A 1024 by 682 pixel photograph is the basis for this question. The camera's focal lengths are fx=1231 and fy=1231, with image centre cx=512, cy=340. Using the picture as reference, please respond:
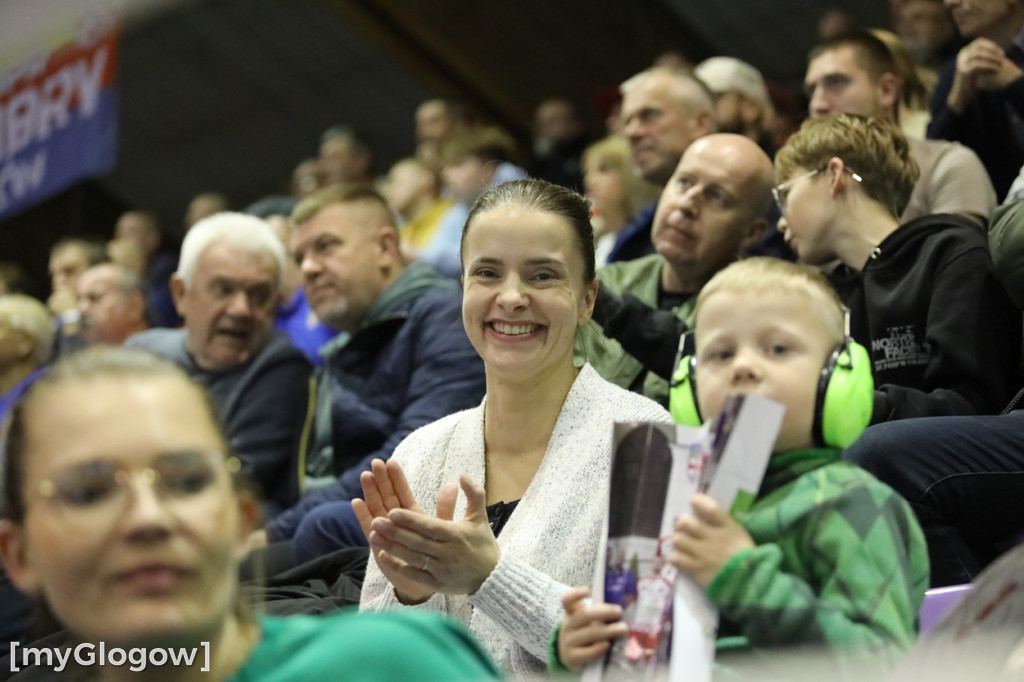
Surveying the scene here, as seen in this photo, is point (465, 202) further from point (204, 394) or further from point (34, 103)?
point (204, 394)

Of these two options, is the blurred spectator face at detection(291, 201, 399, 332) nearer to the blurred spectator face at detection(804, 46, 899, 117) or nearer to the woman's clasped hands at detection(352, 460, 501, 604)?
the blurred spectator face at detection(804, 46, 899, 117)

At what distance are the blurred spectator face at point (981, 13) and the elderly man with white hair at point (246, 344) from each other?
2.00m

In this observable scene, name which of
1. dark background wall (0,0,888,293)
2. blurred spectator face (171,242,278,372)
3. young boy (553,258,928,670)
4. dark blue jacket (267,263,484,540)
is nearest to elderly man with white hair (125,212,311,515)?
blurred spectator face (171,242,278,372)

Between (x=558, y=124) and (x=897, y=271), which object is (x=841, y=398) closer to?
(x=897, y=271)

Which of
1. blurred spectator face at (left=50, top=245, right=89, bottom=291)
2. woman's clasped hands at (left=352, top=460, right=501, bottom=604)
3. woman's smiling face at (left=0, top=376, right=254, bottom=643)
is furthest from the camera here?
blurred spectator face at (left=50, top=245, right=89, bottom=291)

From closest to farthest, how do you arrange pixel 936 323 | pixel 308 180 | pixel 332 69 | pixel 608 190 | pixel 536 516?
pixel 536 516 → pixel 936 323 → pixel 608 190 → pixel 308 180 → pixel 332 69

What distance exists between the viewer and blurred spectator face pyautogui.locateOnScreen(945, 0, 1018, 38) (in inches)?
129

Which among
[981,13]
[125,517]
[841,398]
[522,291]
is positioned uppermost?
[981,13]

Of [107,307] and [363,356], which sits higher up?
[107,307]

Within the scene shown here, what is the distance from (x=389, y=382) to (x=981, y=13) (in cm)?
185

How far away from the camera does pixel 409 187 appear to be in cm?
571

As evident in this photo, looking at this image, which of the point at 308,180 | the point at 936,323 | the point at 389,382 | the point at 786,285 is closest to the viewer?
the point at 786,285

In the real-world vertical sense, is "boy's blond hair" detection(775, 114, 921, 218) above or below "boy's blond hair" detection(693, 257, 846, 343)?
above

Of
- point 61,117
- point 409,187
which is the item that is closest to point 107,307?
point 61,117
